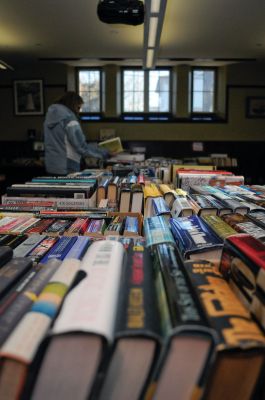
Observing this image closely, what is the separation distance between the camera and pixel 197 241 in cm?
98

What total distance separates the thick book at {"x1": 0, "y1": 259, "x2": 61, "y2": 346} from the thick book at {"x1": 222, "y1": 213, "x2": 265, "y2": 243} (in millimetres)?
532

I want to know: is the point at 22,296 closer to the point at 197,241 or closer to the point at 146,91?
the point at 197,241

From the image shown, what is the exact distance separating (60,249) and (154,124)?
7.25 m

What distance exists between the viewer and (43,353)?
0.53m

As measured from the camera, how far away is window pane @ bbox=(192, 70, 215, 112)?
809cm

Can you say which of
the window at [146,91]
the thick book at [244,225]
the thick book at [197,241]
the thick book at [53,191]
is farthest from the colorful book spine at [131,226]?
the window at [146,91]

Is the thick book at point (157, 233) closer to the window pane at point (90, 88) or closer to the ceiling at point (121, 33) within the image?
the ceiling at point (121, 33)

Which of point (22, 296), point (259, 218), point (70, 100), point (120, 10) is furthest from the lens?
point (70, 100)

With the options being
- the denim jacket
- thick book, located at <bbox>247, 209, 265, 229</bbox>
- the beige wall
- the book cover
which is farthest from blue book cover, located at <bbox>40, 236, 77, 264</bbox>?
the beige wall

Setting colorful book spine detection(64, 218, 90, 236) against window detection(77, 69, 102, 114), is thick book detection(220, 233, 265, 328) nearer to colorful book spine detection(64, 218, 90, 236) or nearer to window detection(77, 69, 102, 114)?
colorful book spine detection(64, 218, 90, 236)

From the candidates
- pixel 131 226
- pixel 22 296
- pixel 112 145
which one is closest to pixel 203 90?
pixel 112 145

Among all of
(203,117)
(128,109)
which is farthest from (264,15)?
(128,109)

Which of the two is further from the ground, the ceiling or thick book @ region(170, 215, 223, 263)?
the ceiling

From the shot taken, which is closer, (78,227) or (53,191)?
(78,227)
